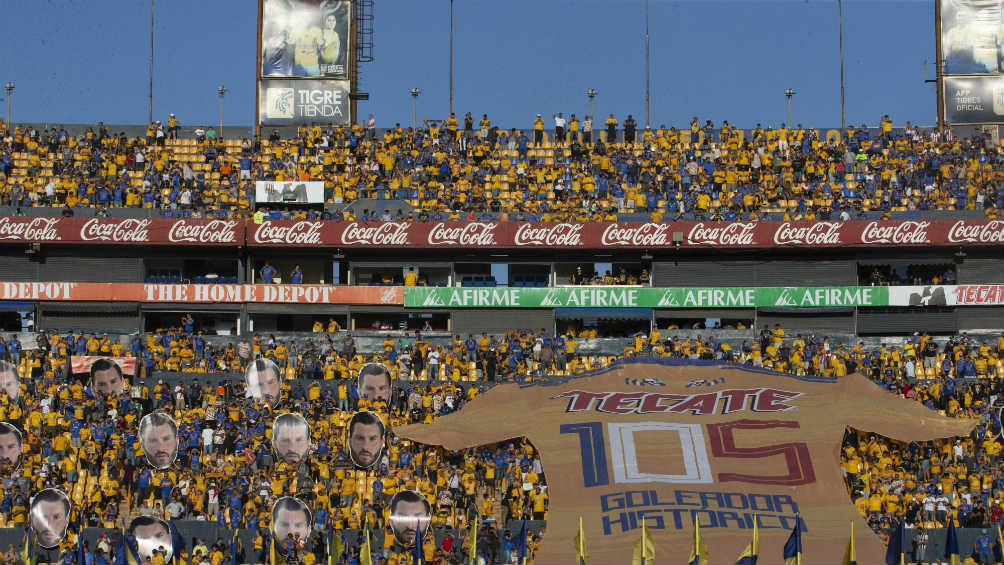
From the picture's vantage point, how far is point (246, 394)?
116ft

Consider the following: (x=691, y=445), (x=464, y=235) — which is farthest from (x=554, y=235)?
(x=691, y=445)

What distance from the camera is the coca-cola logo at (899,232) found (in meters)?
41.0

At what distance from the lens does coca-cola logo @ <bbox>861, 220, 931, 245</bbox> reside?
40969 mm

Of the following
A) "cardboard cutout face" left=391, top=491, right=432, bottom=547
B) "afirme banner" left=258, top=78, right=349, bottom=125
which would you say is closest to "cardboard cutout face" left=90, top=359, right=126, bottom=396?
"cardboard cutout face" left=391, top=491, right=432, bottom=547

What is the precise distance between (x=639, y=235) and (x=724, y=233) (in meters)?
2.64

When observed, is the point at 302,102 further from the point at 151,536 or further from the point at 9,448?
the point at 151,536

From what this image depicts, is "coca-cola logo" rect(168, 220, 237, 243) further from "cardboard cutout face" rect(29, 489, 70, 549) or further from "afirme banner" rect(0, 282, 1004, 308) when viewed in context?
"cardboard cutout face" rect(29, 489, 70, 549)

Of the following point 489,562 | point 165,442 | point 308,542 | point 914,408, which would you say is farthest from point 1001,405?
point 165,442

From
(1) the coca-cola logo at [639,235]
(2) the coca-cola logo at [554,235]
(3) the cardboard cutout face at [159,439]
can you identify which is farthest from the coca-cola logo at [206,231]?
(1) the coca-cola logo at [639,235]

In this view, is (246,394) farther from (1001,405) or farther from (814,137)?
(814,137)

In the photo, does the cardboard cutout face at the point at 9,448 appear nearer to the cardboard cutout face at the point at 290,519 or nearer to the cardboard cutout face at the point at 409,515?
the cardboard cutout face at the point at 290,519

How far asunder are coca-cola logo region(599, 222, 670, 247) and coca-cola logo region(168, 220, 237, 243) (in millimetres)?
11525

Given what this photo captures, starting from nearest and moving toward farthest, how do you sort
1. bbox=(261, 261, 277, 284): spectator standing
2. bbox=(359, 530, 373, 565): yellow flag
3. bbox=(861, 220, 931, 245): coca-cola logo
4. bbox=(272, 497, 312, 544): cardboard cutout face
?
bbox=(359, 530, 373, 565): yellow flag < bbox=(272, 497, 312, 544): cardboard cutout face < bbox=(861, 220, 931, 245): coca-cola logo < bbox=(261, 261, 277, 284): spectator standing

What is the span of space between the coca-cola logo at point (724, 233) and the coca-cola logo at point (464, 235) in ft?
20.8
